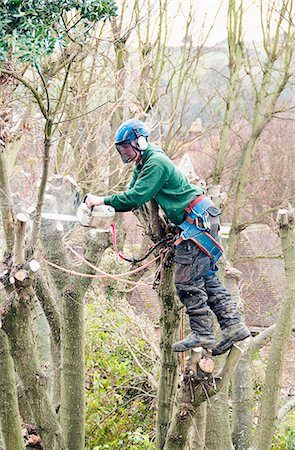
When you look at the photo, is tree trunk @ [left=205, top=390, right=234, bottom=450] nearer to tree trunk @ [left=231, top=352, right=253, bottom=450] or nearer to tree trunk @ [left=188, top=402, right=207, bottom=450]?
tree trunk @ [left=188, top=402, right=207, bottom=450]

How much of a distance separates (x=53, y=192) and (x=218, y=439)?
2777mm

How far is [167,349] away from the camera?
4.63 metres

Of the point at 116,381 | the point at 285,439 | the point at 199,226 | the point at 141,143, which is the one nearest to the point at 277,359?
the point at 199,226

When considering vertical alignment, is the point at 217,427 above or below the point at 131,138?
below

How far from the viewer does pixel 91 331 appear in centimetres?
845

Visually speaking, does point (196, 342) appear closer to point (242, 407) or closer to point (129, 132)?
point (129, 132)

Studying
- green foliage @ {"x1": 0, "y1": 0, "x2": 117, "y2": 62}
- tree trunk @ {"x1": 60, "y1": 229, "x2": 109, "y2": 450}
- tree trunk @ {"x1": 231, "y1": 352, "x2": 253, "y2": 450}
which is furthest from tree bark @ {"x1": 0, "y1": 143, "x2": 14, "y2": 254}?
tree trunk @ {"x1": 231, "y1": 352, "x2": 253, "y2": 450}

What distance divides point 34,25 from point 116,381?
19.2 feet

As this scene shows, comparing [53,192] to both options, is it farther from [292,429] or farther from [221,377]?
A: [292,429]

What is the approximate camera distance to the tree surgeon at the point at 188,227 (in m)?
3.96

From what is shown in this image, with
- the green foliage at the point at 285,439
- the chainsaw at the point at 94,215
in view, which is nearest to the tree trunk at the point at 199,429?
the chainsaw at the point at 94,215

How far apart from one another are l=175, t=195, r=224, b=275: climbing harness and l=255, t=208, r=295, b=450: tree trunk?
1416 millimetres

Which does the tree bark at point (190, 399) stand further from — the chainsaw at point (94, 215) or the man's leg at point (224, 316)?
the chainsaw at point (94, 215)

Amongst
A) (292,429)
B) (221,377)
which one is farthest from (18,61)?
(292,429)
